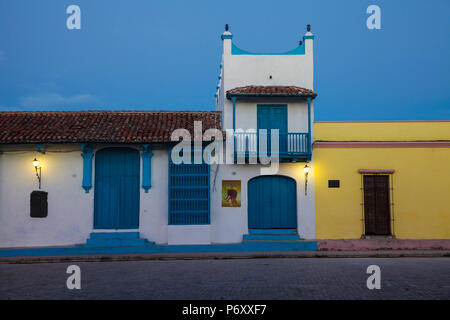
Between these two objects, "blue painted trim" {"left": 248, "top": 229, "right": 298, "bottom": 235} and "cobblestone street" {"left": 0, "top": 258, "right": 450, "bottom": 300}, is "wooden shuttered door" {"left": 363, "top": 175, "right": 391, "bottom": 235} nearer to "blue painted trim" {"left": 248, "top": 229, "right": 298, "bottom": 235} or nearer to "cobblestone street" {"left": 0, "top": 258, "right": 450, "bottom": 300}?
"cobblestone street" {"left": 0, "top": 258, "right": 450, "bottom": 300}

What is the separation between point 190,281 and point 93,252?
557cm

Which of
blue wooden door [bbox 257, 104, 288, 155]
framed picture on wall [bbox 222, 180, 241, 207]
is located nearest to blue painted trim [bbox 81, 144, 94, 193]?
framed picture on wall [bbox 222, 180, 241, 207]

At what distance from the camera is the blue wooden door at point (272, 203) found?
1434 cm

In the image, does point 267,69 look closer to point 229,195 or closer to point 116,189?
point 229,195

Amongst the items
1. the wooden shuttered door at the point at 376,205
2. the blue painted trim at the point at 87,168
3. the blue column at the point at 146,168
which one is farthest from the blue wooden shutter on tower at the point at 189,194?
the wooden shuttered door at the point at 376,205

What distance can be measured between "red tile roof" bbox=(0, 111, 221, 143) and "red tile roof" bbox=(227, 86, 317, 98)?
4.84ft

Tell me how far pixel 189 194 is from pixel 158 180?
3.86 feet

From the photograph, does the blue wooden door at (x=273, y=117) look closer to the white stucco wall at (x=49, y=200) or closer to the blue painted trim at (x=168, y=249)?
the blue painted trim at (x=168, y=249)

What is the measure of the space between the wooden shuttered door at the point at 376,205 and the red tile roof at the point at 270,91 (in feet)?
12.1

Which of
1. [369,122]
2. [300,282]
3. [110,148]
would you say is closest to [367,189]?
[369,122]

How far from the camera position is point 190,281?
8.84 meters

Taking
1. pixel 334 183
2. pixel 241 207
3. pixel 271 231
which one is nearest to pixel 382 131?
pixel 334 183

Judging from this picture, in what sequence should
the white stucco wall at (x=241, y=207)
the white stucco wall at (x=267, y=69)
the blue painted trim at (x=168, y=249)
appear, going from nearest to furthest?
the blue painted trim at (x=168, y=249) → the white stucco wall at (x=241, y=207) → the white stucco wall at (x=267, y=69)

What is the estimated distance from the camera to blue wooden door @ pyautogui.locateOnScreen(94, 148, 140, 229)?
13.9m
